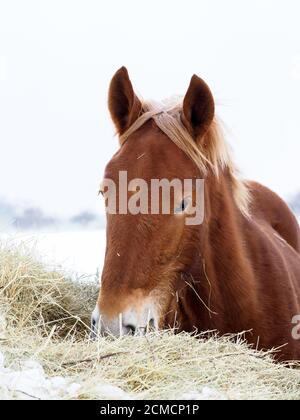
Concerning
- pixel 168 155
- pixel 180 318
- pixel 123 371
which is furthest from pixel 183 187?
pixel 123 371

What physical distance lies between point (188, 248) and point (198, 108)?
0.88 m

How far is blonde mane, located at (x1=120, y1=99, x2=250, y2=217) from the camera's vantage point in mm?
4074

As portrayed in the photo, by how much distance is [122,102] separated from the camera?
4398 mm

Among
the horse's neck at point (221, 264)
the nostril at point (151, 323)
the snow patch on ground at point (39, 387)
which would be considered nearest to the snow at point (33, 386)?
the snow patch on ground at point (39, 387)

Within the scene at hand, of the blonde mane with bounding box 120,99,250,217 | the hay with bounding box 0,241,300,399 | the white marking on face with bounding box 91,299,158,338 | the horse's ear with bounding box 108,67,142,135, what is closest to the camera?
the hay with bounding box 0,241,300,399

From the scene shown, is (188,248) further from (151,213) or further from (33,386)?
(33,386)

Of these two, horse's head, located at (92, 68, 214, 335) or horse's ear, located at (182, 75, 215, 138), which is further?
horse's ear, located at (182, 75, 215, 138)

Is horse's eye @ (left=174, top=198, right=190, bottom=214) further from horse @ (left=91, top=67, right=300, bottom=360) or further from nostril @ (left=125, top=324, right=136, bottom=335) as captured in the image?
nostril @ (left=125, top=324, right=136, bottom=335)

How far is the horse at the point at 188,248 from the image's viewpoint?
3.78m

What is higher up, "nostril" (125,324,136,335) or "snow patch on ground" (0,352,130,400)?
"nostril" (125,324,136,335)

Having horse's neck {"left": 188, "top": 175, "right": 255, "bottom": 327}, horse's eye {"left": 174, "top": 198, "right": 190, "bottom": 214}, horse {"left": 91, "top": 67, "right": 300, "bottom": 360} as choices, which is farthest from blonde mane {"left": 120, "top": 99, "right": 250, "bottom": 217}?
horse's eye {"left": 174, "top": 198, "right": 190, "bottom": 214}

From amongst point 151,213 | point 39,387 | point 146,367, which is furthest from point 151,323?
point 39,387
